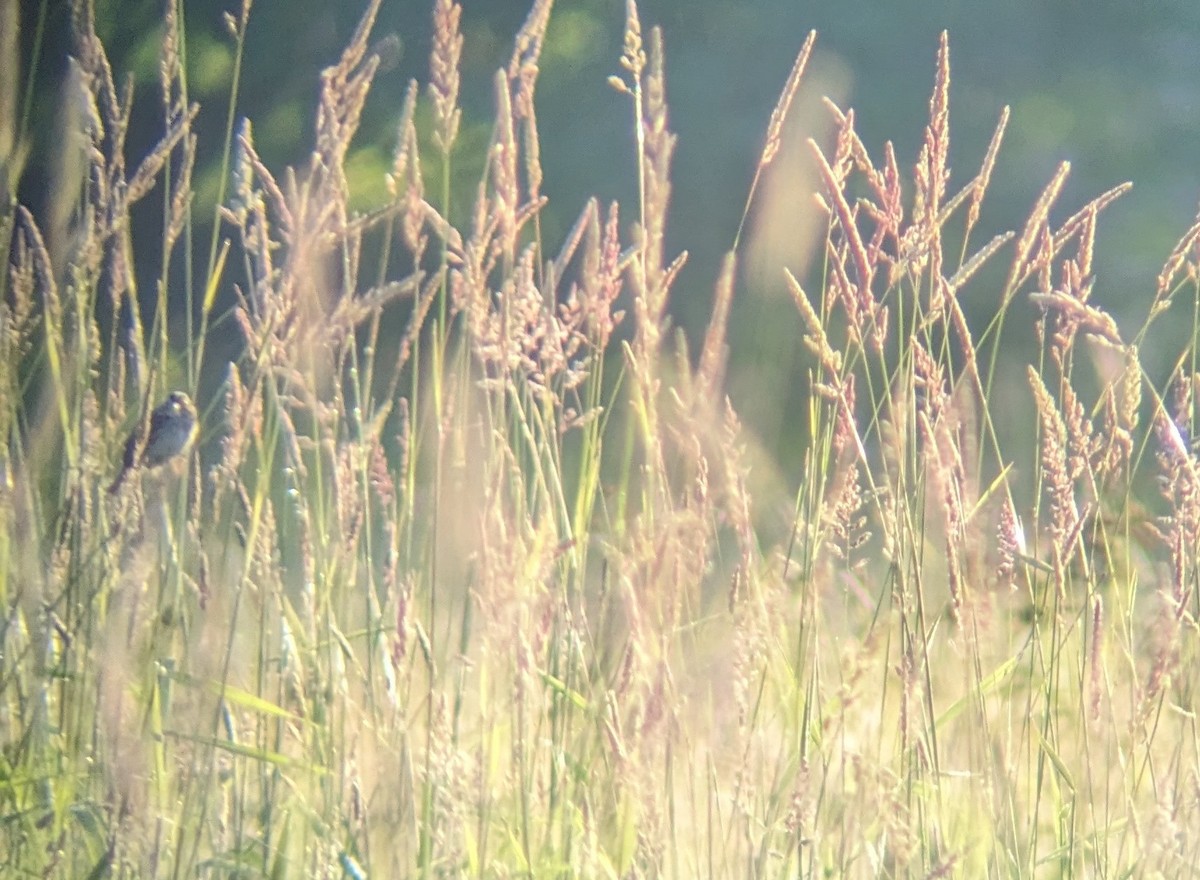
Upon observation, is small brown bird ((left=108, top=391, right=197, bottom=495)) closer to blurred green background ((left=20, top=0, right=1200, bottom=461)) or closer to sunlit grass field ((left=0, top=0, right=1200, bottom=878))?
sunlit grass field ((left=0, top=0, right=1200, bottom=878))

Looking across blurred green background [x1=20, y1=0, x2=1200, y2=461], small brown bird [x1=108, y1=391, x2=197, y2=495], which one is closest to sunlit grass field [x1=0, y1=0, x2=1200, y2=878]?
small brown bird [x1=108, y1=391, x2=197, y2=495]

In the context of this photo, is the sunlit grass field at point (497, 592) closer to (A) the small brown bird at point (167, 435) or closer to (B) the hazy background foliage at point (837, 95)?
(A) the small brown bird at point (167, 435)

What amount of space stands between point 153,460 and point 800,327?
4.64m

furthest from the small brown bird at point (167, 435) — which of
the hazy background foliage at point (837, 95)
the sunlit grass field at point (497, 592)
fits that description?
the hazy background foliage at point (837, 95)

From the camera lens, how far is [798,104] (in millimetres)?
5516

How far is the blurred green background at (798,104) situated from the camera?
5.20m

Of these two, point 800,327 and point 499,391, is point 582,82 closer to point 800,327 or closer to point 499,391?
point 800,327

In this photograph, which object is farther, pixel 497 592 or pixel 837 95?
pixel 837 95

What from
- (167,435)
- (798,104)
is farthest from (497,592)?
(798,104)

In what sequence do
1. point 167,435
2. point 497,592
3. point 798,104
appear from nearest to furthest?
point 497,592 < point 167,435 < point 798,104

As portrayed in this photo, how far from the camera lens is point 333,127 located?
4.04 ft

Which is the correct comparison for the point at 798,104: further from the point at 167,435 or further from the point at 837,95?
the point at 167,435

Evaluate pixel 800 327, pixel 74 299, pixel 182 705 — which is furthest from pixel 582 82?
pixel 182 705

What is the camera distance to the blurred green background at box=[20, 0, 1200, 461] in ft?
17.1
